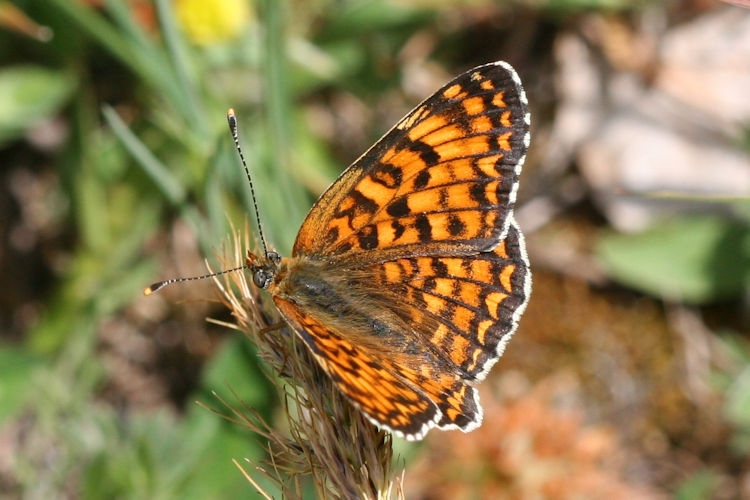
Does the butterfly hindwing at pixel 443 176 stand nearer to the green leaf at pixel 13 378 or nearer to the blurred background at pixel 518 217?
the blurred background at pixel 518 217

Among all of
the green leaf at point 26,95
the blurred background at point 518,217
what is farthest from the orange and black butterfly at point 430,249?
the green leaf at point 26,95

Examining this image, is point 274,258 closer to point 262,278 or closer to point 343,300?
point 262,278

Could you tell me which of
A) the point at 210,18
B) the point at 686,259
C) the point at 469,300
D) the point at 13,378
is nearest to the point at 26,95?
the point at 210,18

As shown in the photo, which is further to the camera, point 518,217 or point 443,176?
point 518,217

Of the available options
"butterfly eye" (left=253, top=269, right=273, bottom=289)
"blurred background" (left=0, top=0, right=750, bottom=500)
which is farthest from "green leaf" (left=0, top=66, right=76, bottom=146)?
"butterfly eye" (left=253, top=269, right=273, bottom=289)

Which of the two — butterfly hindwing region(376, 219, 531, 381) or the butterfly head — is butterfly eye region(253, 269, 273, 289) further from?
butterfly hindwing region(376, 219, 531, 381)

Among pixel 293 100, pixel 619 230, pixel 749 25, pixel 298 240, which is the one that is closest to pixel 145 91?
pixel 293 100

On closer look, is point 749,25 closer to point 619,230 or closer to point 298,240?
point 619,230

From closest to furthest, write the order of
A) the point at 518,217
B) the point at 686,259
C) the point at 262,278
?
the point at 262,278
the point at 686,259
the point at 518,217
